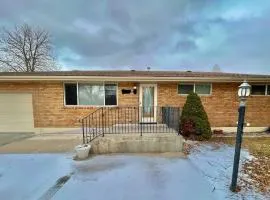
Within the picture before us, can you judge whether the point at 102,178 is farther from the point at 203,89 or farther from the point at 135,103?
the point at 203,89

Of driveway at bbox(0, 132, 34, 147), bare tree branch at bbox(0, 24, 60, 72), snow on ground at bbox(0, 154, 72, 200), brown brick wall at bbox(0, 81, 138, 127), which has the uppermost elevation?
bare tree branch at bbox(0, 24, 60, 72)

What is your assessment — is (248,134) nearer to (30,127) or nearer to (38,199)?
(38,199)

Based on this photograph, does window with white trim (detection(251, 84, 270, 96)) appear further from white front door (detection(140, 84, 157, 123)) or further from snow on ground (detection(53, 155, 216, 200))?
snow on ground (detection(53, 155, 216, 200))

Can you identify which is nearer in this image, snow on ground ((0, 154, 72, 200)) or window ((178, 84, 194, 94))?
snow on ground ((0, 154, 72, 200))

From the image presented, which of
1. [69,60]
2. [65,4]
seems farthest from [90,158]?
→ [69,60]

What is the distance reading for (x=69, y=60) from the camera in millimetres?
25438

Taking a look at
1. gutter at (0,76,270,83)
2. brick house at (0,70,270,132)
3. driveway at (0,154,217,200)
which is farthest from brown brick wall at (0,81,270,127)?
driveway at (0,154,217,200)

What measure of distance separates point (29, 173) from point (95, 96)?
510 centimetres

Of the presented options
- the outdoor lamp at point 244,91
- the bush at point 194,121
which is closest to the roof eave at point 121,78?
the bush at point 194,121

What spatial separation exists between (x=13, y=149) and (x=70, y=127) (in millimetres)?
2883

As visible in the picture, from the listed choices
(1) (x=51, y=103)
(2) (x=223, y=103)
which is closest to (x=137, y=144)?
(1) (x=51, y=103)

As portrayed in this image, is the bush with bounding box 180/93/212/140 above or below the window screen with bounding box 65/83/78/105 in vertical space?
below

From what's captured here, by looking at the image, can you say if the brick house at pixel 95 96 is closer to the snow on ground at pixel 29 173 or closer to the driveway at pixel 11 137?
the driveway at pixel 11 137

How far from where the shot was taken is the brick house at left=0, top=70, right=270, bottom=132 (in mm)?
9336
